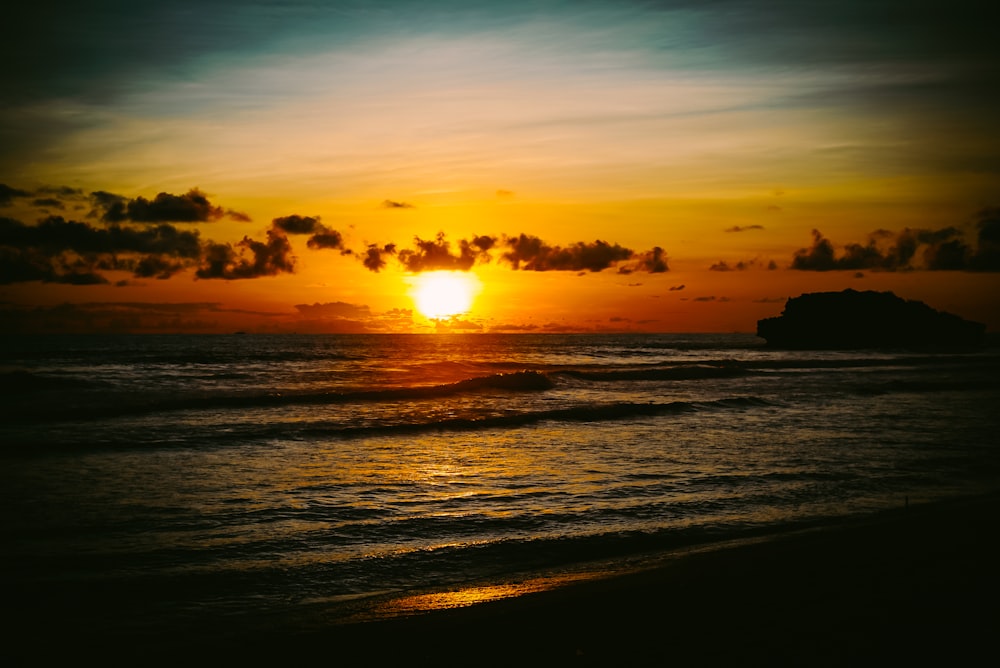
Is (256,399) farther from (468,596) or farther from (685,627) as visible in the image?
(685,627)

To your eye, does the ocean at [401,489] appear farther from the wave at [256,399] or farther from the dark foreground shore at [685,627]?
the dark foreground shore at [685,627]

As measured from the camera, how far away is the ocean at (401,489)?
9.31 m

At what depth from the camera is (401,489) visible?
15.1 m

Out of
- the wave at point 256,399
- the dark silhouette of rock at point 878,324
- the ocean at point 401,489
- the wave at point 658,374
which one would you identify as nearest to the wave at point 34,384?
the wave at point 256,399

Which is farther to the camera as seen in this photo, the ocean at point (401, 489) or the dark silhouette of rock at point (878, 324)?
the dark silhouette of rock at point (878, 324)

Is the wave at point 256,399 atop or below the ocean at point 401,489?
below

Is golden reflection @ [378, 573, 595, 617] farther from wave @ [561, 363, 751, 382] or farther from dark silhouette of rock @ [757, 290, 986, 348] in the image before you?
dark silhouette of rock @ [757, 290, 986, 348]

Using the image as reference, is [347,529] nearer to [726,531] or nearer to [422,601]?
[422,601]

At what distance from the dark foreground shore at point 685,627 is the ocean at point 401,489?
24.2 inches

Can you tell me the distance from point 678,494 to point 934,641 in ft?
26.3

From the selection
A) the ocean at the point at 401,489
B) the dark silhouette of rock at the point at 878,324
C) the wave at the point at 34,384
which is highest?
the dark silhouette of rock at the point at 878,324

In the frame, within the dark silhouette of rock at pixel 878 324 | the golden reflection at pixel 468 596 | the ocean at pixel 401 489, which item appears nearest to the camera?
the golden reflection at pixel 468 596

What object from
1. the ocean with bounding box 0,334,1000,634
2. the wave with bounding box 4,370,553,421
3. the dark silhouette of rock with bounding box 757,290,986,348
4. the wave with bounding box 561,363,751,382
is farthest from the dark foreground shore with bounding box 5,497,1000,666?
the dark silhouette of rock with bounding box 757,290,986,348

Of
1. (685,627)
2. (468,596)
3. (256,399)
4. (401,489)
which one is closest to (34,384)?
(256,399)
